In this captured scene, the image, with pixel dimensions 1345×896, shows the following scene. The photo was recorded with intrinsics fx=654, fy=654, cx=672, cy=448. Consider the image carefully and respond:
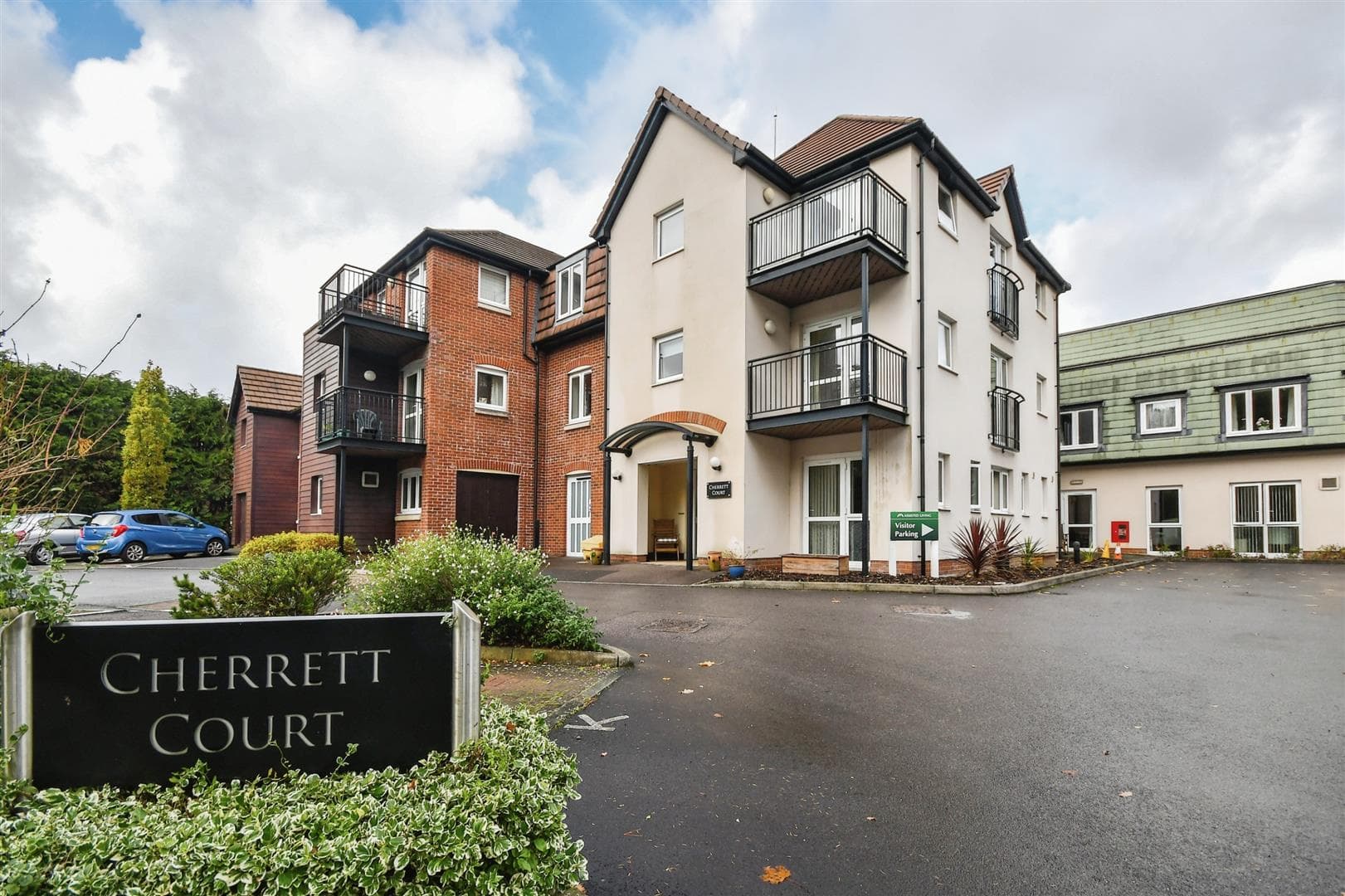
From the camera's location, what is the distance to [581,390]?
1838cm

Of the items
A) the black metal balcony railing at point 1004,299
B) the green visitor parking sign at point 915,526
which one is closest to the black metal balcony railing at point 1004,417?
the black metal balcony railing at point 1004,299

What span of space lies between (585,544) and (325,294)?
401 inches

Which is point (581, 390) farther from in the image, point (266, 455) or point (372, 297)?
point (266, 455)

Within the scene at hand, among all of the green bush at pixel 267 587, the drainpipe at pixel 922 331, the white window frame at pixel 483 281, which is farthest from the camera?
the white window frame at pixel 483 281

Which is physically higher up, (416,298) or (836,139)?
(836,139)

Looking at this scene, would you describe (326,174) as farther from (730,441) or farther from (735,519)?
(735,519)

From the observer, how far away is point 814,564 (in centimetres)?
1240

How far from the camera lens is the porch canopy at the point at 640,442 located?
1352 centimetres

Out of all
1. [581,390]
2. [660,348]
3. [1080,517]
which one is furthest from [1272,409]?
[581,390]

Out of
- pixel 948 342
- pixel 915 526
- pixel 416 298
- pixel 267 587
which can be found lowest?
pixel 267 587

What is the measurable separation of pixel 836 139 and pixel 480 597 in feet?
46.6

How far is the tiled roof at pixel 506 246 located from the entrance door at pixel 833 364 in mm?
9579

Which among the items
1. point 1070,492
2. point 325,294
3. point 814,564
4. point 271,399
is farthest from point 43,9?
point 1070,492

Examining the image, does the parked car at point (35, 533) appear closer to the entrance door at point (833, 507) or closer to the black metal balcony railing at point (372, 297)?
the entrance door at point (833, 507)
